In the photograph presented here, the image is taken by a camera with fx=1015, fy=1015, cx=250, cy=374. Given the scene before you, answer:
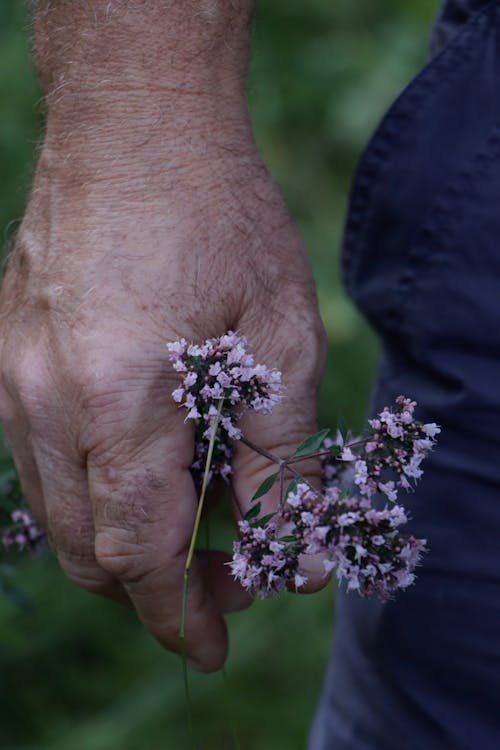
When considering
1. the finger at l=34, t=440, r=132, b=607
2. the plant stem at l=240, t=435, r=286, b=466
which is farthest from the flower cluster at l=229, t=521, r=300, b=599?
the finger at l=34, t=440, r=132, b=607

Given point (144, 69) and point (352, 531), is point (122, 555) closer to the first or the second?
point (352, 531)

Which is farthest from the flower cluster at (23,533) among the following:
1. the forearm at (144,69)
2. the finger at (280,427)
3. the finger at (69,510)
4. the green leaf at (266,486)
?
the forearm at (144,69)

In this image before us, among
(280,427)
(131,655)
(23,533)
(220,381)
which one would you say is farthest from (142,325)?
(131,655)

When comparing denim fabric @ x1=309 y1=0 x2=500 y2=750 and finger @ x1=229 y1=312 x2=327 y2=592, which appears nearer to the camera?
finger @ x1=229 y1=312 x2=327 y2=592

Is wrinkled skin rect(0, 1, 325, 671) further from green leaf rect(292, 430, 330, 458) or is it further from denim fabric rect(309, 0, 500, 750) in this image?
denim fabric rect(309, 0, 500, 750)

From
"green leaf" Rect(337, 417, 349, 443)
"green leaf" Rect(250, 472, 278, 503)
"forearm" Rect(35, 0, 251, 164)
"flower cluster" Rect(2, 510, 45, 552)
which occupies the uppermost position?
"forearm" Rect(35, 0, 251, 164)

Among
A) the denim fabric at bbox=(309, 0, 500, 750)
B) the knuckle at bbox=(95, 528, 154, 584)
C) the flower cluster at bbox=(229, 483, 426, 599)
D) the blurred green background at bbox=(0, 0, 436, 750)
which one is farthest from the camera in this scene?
the blurred green background at bbox=(0, 0, 436, 750)

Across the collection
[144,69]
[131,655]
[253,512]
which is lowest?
[131,655]
